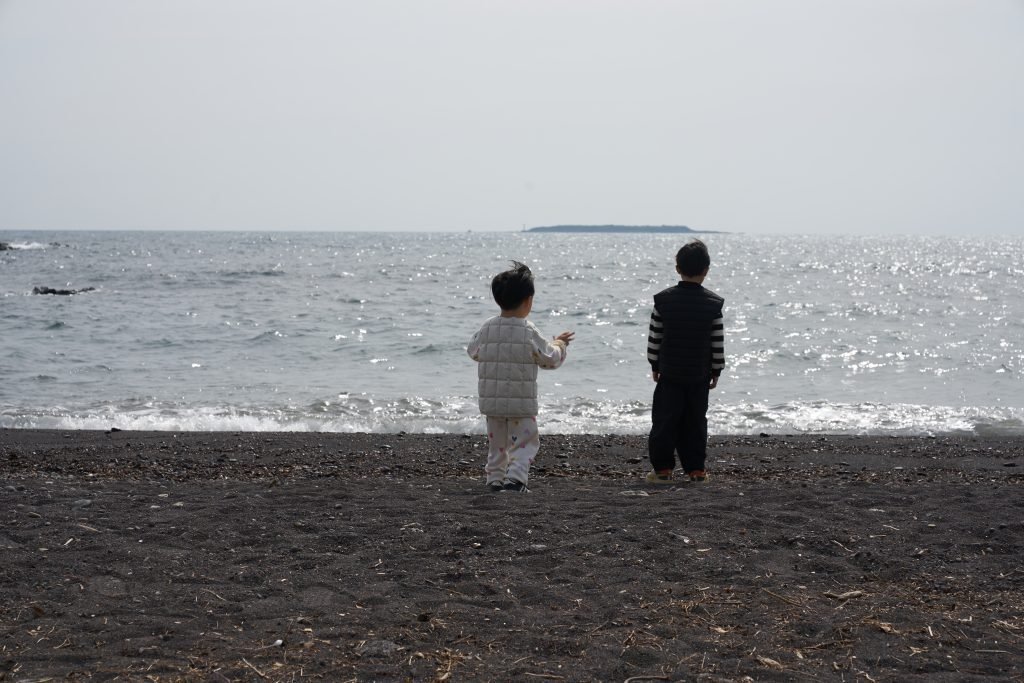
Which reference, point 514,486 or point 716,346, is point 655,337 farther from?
point 514,486

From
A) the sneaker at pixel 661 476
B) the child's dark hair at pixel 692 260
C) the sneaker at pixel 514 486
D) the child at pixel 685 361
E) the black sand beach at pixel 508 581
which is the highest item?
the child's dark hair at pixel 692 260

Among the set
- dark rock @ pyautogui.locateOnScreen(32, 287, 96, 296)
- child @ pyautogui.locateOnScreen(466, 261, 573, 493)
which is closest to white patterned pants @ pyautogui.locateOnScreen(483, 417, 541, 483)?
child @ pyautogui.locateOnScreen(466, 261, 573, 493)

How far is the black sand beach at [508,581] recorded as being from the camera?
346 centimetres

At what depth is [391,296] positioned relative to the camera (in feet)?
104

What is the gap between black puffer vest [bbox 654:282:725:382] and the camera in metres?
6.70

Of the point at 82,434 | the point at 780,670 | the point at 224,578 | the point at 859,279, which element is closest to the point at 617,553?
the point at 780,670

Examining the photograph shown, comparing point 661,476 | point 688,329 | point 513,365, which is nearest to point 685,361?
point 688,329

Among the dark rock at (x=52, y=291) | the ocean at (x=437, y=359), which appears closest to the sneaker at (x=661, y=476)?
the ocean at (x=437, y=359)

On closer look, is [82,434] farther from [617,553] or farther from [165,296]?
[165,296]

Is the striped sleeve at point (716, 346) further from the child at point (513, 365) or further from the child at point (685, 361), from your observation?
the child at point (513, 365)

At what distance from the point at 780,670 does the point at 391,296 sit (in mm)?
28985

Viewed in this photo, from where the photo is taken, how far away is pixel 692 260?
6.70 metres

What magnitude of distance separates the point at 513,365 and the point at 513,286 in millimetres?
533

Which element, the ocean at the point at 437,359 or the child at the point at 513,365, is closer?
the child at the point at 513,365
